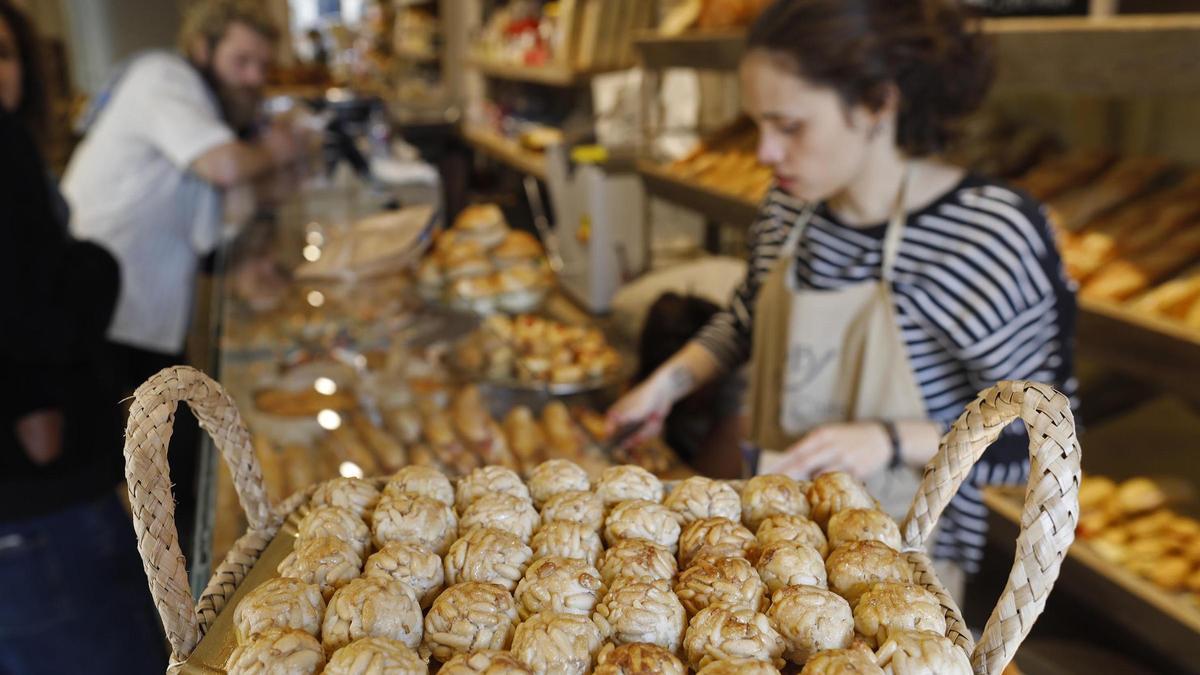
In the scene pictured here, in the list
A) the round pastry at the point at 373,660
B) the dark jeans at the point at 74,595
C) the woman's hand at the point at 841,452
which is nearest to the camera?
the round pastry at the point at 373,660

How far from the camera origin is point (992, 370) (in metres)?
1.56

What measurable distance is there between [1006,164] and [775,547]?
225 centimetres

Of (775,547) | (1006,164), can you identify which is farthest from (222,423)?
(1006,164)

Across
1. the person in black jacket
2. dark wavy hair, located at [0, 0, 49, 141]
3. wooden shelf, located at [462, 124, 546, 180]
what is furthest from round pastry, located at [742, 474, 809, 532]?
wooden shelf, located at [462, 124, 546, 180]

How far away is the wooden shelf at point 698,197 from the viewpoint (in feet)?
8.63

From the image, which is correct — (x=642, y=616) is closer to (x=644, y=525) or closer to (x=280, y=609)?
(x=644, y=525)

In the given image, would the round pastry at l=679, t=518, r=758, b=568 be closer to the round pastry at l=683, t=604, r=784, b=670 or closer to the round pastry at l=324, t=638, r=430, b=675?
the round pastry at l=683, t=604, r=784, b=670

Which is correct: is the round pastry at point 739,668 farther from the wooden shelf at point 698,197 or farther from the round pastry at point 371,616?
the wooden shelf at point 698,197

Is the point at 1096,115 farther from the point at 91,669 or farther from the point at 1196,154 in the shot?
the point at 91,669

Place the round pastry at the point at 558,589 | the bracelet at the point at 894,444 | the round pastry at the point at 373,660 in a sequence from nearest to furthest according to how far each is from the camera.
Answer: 1. the round pastry at the point at 373,660
2. the round pastry at the point at 558,589
3. the bracelet at the point at 894,444

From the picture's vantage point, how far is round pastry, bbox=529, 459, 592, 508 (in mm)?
923

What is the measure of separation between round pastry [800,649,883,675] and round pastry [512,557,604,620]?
6.8 inches

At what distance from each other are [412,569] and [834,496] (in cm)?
39

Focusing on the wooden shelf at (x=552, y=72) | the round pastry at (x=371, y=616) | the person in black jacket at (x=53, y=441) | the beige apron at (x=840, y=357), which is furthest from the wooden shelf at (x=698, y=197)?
the round pastry at (x=371, y=616)
